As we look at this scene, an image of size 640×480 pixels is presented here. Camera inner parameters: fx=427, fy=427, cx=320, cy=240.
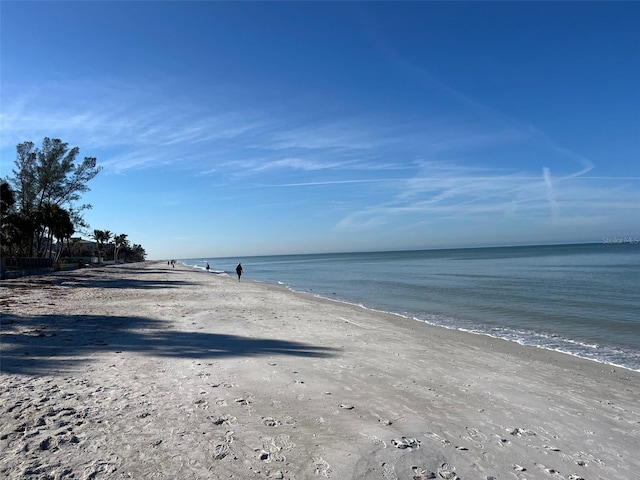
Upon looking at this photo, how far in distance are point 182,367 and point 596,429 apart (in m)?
6.48

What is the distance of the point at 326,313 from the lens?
17734 mm

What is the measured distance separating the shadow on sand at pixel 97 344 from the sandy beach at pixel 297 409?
5 centimetres

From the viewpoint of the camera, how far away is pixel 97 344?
9.33m

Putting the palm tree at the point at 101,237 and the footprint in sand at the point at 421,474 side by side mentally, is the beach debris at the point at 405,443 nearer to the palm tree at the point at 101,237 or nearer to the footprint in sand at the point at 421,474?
the footprint in sand at the point at 421,474

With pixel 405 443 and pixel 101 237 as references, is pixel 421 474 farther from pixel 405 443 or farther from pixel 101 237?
pixel 101 237

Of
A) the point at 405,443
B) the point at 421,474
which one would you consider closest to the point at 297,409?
the point at 405,443

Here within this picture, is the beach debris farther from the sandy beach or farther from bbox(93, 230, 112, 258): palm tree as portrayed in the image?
bbox(93, 230, 112, 258): palm tree

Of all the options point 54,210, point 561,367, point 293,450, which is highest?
point 54,210

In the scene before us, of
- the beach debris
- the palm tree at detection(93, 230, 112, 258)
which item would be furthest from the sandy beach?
the palm tree at detection(93, 230, 112, 258)

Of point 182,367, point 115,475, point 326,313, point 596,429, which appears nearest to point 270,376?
point 182,367

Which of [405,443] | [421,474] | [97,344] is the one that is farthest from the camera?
[97,344]

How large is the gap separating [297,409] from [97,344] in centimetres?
580

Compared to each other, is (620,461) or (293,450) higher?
(293,450)

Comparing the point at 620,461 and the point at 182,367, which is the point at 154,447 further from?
the point at 620,461
